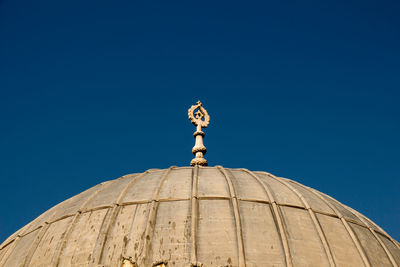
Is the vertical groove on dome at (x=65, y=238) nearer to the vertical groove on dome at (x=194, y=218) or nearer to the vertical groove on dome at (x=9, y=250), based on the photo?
the vertical groove on dome at (x=9, y=250)

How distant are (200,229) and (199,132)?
9391mm

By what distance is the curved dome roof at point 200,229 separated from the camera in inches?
542

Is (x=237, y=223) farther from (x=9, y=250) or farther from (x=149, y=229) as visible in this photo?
(x=9, y=250)

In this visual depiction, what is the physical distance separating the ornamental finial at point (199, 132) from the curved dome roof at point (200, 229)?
11.1ft

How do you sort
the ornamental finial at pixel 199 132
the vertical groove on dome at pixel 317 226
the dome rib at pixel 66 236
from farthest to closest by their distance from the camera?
the ornamental finial at pixel 199 132, the dome rib at pixel 66 236, the vertical groove on dome at pixel 317 226

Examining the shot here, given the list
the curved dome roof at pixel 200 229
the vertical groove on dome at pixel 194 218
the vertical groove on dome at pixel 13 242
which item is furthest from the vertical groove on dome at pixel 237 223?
the vertical groove on dome at pixel 13 242

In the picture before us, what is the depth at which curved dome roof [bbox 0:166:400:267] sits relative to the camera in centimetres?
1377

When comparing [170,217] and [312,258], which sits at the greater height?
[170,217]

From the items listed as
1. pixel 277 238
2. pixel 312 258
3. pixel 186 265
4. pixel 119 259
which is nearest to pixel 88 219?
pixel 119 259

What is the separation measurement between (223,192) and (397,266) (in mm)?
5962

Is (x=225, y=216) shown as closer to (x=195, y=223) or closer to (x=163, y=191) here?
(x=195, y=223)

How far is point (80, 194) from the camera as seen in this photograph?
63.2 feet

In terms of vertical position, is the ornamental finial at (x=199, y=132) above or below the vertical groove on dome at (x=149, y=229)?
above

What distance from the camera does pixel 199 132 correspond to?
2334cm
